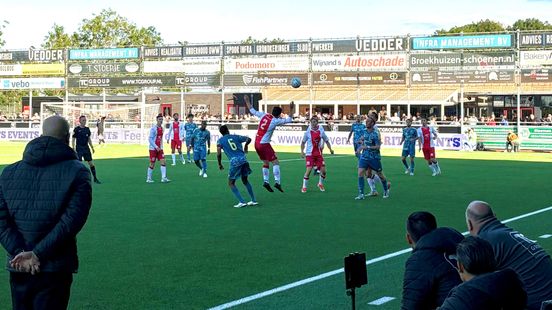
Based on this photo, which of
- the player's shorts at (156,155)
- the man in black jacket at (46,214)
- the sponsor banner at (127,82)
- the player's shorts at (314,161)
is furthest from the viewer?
the sponsor banner at (127,82)

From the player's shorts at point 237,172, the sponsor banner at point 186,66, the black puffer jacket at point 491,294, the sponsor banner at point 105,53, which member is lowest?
the black puffer jacket at point 491,294

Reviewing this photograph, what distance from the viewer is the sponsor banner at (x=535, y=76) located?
5560 centimetres

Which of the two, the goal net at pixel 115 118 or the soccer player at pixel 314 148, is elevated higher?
the goal net at pixel 115 118

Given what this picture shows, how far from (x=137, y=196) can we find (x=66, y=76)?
4309 centimetres

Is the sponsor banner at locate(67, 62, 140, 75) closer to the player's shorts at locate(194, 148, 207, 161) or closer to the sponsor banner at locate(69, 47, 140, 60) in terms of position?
the sponsor banner at locate(69, 47, 140, 60)

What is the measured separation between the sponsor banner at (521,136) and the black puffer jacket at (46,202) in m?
40.2

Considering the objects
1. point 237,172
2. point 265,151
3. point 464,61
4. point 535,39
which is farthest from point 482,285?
point 464,61

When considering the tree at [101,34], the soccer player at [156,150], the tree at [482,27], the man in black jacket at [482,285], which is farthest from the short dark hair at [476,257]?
the tree at [482,27]

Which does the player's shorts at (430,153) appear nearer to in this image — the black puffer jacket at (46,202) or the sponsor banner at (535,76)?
the black puffer jacket at (46,202)

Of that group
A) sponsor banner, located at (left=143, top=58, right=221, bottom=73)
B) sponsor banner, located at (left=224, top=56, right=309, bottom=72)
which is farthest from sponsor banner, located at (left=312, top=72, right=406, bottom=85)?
sponsor banner, located at (left=143, top=58, right=221, bottom=73)

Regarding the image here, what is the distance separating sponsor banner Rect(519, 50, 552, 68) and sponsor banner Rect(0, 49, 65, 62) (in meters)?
34.0

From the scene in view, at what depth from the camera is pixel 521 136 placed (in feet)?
143

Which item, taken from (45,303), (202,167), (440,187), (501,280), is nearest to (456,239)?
(501,280)

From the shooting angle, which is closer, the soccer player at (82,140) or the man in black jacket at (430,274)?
the man in black jacket at (430,274)
